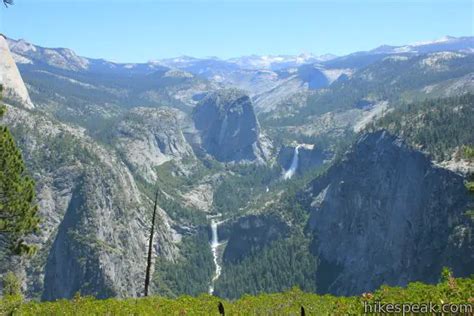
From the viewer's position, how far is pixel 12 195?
42906mm

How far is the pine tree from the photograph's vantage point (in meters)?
42.6

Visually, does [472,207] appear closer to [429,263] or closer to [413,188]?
[429,263]

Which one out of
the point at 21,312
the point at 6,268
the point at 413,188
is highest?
the point at 21,312

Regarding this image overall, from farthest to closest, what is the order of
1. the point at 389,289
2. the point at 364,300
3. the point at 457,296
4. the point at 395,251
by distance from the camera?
1. the point at 395,251
2. the point at 389,289
3. the point at 364,300
4. the point at 457,296

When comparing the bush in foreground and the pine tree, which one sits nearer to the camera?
the bush in foreground

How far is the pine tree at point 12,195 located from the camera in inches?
1677

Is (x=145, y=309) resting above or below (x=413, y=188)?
above

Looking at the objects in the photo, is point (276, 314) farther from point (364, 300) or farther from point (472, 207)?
point (472, 207)

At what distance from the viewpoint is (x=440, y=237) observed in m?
173

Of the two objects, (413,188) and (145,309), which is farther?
(413,188)

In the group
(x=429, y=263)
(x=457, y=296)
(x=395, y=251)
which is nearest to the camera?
(x=457, y=296)

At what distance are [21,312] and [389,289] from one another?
2304cm

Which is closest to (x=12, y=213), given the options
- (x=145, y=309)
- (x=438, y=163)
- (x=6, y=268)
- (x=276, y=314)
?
(x=145, y=309)

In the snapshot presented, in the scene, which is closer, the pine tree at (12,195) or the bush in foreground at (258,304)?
the bush in foreground at (258,304)
